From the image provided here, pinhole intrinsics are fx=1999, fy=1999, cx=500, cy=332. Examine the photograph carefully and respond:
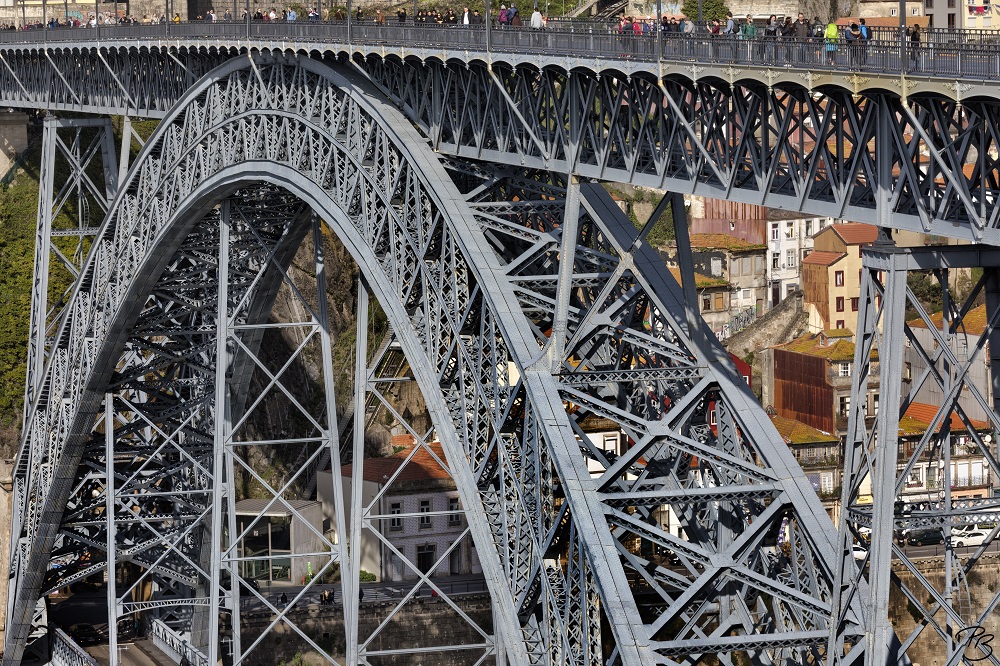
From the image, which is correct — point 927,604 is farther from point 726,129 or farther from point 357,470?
point 726,129

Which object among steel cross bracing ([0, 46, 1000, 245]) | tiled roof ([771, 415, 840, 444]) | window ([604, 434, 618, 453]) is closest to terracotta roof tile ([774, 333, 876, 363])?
tiled roof ([771, 415, 840, 444])

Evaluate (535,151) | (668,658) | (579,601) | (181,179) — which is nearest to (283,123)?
(181,179)

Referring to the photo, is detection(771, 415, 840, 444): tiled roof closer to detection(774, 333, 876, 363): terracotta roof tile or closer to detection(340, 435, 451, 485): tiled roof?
detection(774, 333, 876, 363): terracotta roof tile

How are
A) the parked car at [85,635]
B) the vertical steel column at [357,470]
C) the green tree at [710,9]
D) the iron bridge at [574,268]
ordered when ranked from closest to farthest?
the iron bridge at [574,268] < the vertical steel column at [357,470] < the parked car at [85,635] < the green tree at [710,9]

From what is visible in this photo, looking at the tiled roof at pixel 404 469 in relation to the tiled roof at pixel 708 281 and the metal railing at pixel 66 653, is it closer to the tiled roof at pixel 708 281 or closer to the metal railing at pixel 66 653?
the metal railing at pixel 66 653

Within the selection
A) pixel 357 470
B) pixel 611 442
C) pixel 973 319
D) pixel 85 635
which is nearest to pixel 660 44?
pixel 357 470

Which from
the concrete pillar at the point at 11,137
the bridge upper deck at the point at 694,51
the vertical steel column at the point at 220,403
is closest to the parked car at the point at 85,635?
the vertical steel column at the point at 220,403
